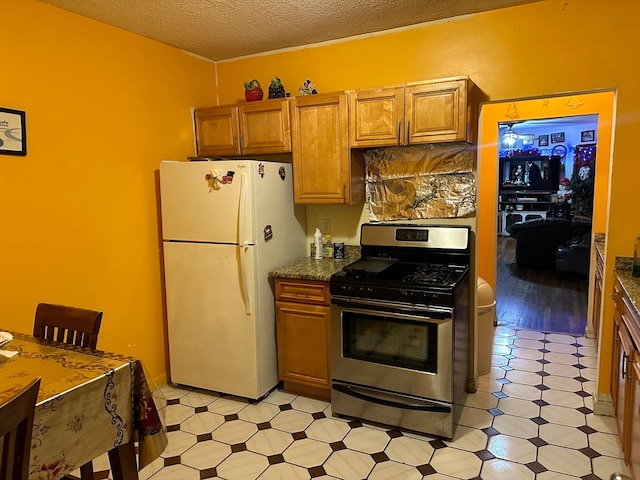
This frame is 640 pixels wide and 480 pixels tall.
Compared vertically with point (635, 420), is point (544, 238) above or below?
above

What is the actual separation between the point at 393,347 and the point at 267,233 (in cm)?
109

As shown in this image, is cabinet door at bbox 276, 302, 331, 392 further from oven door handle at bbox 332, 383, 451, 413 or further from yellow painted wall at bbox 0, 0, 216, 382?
yellow painted wall at bbox 0, 0, 216, 382

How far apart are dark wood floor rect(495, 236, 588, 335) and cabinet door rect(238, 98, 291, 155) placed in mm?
2958

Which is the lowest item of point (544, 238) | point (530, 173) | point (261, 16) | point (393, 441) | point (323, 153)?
point (393, 441)

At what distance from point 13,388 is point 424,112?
2.40 m

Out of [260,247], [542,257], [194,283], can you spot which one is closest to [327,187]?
[260,247]

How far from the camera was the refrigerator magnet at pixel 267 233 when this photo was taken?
302 centimetres

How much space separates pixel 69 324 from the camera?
75.0 inches

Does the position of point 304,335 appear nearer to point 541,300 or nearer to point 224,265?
point 224,265

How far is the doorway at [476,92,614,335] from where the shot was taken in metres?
4.07

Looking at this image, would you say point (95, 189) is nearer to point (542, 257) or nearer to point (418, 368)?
point (418, 368)

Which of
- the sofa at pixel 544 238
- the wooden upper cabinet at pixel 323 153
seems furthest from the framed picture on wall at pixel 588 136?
the wooden upper cabinet at pixel 323 153

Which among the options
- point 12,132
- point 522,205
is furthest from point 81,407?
point 522,205

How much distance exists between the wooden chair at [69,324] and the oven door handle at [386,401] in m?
1.41
